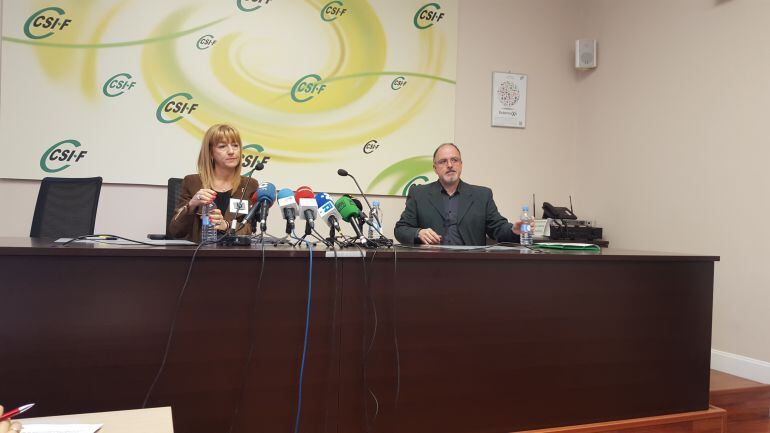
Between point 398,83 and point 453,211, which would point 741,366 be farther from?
point 398,83

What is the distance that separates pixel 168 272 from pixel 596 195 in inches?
134

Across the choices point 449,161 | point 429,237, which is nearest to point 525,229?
point 429,237

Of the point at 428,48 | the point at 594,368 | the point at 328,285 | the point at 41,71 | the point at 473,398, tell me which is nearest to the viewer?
the point at 328,285

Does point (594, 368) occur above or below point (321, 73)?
below

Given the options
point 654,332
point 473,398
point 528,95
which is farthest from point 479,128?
point 473,398

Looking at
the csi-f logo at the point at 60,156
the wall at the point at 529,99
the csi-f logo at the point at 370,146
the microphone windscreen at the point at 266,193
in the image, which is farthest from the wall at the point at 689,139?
the csi-f logo at the point at 60,156

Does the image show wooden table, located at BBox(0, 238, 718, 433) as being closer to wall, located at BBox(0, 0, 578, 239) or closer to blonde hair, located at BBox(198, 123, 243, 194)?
blonde hair, located at BBox(198, 123, 243, 194)

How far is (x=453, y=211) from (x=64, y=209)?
198 cm

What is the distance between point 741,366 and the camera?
2986mm

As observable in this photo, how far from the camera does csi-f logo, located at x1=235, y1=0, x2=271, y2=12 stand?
3.64m

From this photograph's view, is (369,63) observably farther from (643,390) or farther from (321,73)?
(643,390)

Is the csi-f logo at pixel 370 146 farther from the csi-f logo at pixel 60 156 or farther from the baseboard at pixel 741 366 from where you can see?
the baseboard at pixel 741 366

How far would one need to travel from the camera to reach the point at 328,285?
1785mm

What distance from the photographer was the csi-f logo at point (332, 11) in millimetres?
3803
